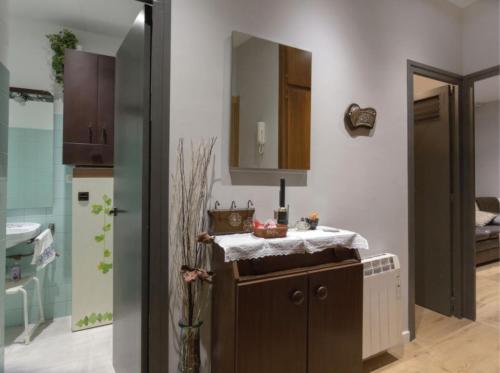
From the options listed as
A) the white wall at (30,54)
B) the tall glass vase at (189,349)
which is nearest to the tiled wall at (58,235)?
the white wall at (30,54)

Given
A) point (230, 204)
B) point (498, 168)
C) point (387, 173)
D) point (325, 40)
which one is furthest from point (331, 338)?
point (498, 168)

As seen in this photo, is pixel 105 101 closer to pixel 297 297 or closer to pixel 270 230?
pixel 270 230

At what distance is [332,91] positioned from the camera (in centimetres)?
177

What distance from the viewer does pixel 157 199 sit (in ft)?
4.13

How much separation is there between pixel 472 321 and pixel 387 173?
1587 millimetres

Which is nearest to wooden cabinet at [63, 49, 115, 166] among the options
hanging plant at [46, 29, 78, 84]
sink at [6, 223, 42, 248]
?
hanging plant at [46, 29, 78, 84]

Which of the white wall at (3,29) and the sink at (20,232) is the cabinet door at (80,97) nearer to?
the sink at (20,232)

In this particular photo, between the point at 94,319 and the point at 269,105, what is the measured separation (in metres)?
2.29

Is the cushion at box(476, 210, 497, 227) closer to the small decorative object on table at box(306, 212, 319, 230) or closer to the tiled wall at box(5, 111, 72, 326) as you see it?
the small decorative object on table at box(306, 212, 319, 230)

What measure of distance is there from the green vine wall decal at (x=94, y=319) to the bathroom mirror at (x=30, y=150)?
1036 millimetres

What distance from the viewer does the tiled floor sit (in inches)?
73.0

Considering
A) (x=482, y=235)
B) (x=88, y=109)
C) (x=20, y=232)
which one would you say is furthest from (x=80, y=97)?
(x=482, y=235)

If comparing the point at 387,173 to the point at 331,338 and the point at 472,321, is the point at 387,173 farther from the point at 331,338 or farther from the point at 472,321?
the point at 472,321

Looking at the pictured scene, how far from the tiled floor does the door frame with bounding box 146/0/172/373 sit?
3.01 feet
